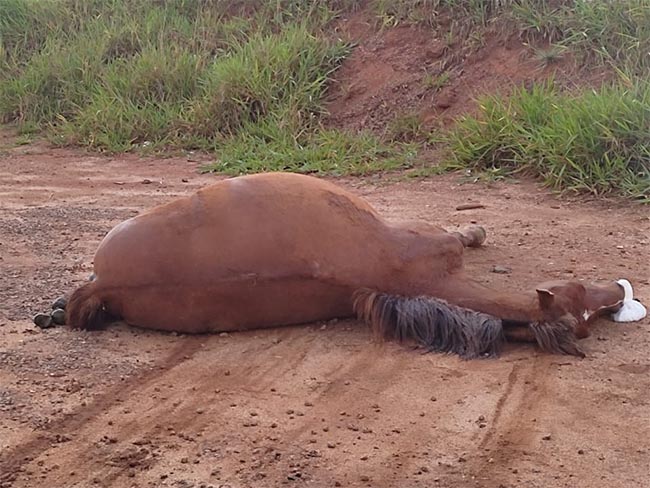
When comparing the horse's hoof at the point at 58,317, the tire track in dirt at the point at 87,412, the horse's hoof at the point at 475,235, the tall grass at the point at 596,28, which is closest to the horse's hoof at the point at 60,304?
the horse's hoof at the point at 58,317

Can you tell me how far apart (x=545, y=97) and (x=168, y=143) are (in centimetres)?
309

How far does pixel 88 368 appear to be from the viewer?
3.21m

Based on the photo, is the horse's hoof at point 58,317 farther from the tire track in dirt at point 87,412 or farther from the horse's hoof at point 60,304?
the tire track in dirt at point 87,412

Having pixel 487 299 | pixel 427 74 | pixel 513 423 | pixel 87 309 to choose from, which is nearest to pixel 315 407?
pixel 513 423

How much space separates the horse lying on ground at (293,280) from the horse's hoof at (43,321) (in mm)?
82

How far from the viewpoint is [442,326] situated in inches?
130

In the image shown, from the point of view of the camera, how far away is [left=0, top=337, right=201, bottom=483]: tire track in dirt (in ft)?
8.54

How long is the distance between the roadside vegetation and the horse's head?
1.82 metres

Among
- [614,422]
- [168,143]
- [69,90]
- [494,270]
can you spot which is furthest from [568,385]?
[69,90]

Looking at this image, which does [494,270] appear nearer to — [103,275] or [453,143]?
[103,275]

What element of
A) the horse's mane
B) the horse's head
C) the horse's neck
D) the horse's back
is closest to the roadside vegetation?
the horse's head

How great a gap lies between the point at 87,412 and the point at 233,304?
2.23 ft

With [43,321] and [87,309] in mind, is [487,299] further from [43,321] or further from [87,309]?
[43,321]

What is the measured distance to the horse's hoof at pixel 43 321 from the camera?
11.7 feet
